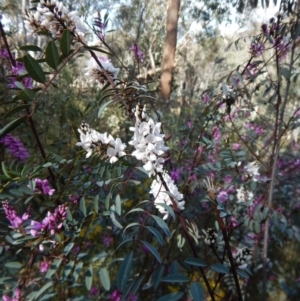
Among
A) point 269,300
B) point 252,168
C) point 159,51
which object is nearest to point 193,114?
point 269,300

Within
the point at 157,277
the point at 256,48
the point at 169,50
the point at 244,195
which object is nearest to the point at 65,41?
the point at 157,277

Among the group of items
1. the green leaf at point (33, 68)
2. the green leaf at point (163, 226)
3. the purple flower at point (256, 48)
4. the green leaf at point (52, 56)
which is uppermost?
the purple flower at point (256, 48)

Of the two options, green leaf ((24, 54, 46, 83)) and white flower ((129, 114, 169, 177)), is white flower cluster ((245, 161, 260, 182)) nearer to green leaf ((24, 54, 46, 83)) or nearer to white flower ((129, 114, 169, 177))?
white flower ((129, 114, 169, 177))

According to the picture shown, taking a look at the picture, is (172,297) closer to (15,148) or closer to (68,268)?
(68,268)

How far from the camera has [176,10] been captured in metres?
6.61

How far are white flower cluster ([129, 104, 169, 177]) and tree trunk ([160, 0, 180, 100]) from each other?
5300 millimetres

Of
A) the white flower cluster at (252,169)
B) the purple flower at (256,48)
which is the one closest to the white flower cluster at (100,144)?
the purple flower at (256,48)

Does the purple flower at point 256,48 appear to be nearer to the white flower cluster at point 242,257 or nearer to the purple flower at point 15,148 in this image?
the white flower cluster at point 242,257

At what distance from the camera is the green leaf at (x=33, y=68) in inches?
24.5

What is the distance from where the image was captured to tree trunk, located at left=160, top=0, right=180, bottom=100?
19.9 feet

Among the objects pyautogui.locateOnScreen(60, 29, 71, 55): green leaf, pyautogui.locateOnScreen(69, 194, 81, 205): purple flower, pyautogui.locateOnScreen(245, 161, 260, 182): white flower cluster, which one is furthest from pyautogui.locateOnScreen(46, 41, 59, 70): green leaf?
pyautogui.locateOnScreen(245, 161, 260, 182): white flower cluster

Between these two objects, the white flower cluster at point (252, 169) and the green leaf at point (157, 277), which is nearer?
the green leaf at point (157, 277)

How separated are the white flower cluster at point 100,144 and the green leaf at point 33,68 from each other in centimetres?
14

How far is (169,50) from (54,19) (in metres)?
5.97
